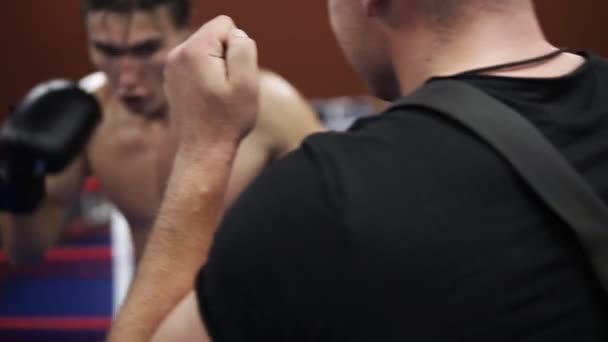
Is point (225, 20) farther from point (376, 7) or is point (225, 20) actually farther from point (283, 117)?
point (283, 117)

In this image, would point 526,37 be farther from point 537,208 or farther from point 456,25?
point 537,208

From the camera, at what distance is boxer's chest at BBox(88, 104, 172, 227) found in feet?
5.43

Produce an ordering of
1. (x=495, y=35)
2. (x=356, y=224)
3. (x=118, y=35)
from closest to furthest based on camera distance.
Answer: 1. (x=356, y=224)
2. (x=495, y=35)
3. (x=118, y=35)

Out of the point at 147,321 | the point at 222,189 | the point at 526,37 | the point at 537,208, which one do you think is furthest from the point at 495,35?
the point at 147,321

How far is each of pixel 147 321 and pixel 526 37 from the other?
1.26 ft

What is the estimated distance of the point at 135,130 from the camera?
5.60 feet

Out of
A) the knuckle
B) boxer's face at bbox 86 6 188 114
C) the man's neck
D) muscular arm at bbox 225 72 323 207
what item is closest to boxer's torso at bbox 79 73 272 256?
boxer's face at bbox 86 6 188 114

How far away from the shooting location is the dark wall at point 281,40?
1.27 m

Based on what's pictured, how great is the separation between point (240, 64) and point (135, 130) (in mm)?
1132

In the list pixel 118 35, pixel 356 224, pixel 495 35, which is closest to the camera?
pixel 356 224

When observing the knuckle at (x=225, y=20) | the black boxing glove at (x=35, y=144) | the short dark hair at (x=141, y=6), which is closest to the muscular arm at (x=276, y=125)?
the short dark hair at (x=141, y=6)

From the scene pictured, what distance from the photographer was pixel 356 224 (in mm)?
456

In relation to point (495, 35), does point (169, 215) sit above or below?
below

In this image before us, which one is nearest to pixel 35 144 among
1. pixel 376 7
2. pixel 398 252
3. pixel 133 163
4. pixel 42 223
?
pixel 42 223
